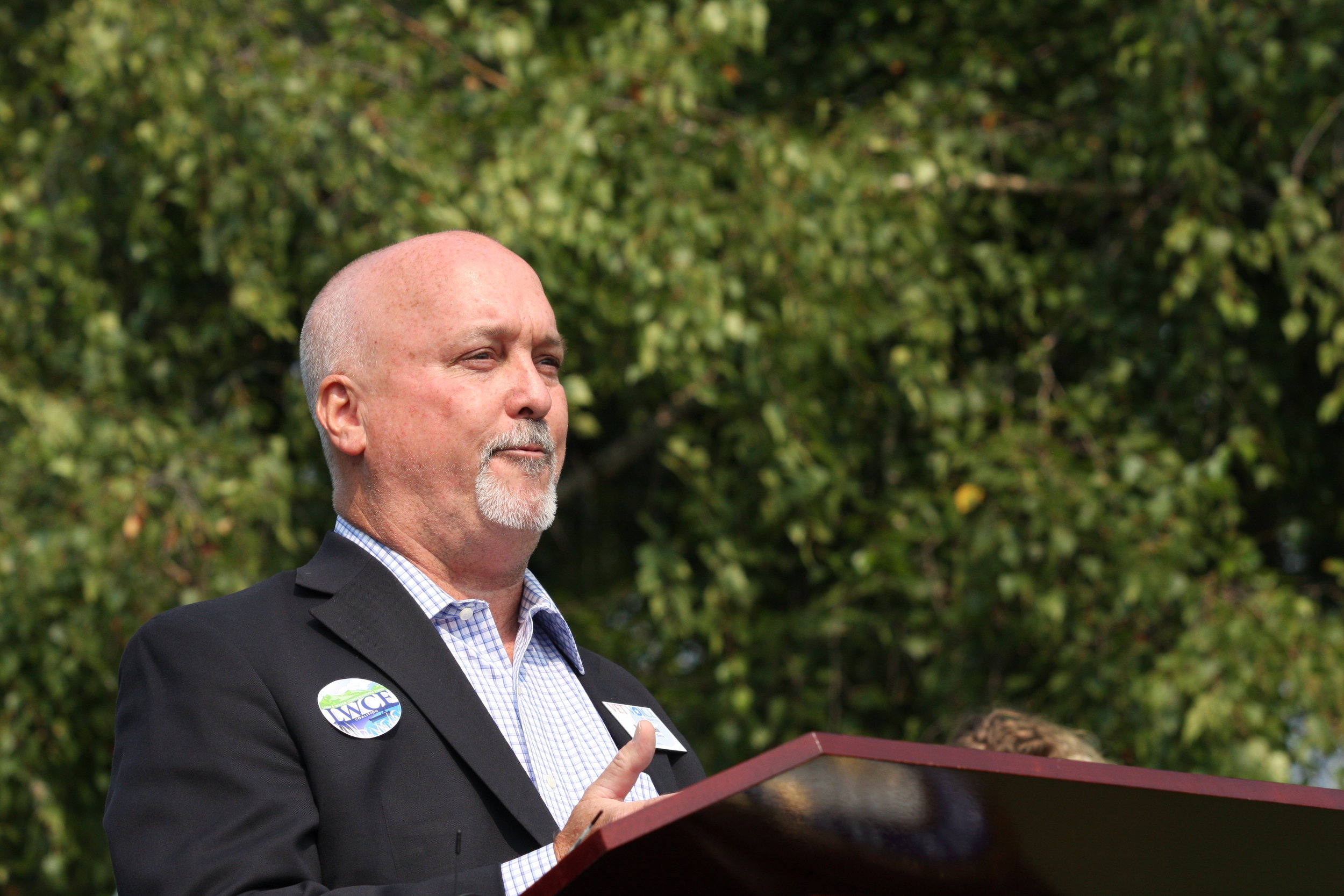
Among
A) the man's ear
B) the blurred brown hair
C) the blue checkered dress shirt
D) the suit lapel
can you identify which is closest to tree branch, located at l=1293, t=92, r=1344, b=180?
the blurred brown hair

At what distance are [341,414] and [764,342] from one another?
7.45 ft

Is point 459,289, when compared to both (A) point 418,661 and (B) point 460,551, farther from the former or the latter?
(A) point 418,661

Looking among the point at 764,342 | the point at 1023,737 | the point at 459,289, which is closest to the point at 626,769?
the point at 459,289

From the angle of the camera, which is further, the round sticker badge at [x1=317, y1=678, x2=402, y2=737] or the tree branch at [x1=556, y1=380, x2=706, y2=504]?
the tree branch at [x1=556, y1=380, x2=706, y2=504]

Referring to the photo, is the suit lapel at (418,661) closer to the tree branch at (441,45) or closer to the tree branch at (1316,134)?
the tree branch at (441,45)

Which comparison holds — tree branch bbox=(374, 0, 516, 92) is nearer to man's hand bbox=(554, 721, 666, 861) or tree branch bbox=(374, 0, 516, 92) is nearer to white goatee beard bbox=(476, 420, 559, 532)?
white goatee beard bbox=(476, 420, 559, 532)

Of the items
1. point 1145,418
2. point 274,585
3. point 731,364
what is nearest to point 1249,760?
point 1145,418

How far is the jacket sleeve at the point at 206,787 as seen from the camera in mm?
1362

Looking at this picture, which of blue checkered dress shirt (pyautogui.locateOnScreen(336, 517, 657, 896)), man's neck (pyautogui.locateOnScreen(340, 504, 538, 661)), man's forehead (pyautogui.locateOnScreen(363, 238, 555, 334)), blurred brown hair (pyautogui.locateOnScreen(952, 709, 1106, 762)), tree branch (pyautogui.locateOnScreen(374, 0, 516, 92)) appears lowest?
blurred brown hair (pyautogui.locateOnScreen(952, 709, 1106, 762))

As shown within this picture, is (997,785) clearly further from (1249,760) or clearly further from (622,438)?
(622,438)

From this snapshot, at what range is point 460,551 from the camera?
6.21 ft

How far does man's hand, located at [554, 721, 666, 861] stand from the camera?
47.9 inches

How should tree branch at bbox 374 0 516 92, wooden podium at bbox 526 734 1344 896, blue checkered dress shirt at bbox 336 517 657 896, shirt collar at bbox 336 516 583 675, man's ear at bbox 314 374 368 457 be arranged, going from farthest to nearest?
tree branch at bbox 374 0 516 92 < man's ear at bbox 314 374 368 457 < shirt collar at bbox 336 516 583 675 < blue checkered dress shirt at bbox 336 517 657 896 < wooden podium at bbox 526 734 1344 896

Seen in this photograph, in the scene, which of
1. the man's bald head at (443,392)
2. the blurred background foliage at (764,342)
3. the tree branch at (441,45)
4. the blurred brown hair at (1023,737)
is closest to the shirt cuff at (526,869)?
the man's bald head at (443,392)
